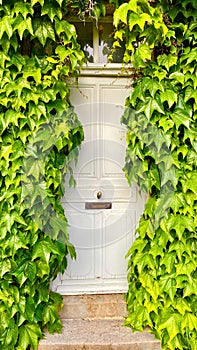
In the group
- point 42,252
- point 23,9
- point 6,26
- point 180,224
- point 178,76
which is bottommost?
point 42,252

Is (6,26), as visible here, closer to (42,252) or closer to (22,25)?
(22,25)

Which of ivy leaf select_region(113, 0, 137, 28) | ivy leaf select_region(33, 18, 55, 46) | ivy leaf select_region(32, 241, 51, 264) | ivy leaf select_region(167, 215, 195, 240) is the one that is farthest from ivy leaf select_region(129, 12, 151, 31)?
ivy leaf select_region(32, 241, 51, 264)

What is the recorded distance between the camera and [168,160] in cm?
246

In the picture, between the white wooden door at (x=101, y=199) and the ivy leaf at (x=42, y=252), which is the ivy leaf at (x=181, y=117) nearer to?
the white wooden door at (x=101, y=199)

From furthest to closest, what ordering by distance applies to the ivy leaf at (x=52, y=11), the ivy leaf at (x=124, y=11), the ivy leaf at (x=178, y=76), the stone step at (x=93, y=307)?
the stone step at (x=93, y=307), the ivy leaf at (x=178, y=76), the ivy leaf at (x=52, y=11), the ivy leaf at (x=124, y=11)

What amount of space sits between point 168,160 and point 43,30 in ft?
3.62

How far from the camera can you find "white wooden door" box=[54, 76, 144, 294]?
2869 mm

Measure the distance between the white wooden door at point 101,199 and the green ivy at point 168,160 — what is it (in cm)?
37

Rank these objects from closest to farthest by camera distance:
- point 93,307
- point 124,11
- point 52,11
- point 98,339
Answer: point 124,11 < point 52,11 < point 98,339 < point 93,307

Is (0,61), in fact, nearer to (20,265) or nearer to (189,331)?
(20,265)

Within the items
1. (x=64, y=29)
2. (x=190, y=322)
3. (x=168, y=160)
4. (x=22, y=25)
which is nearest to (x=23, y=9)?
(x=22, y=25)

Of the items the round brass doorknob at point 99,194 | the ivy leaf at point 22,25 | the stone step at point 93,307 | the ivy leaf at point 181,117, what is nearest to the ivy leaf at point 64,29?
the ivy leaf at point 22,25

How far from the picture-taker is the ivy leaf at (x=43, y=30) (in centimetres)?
241

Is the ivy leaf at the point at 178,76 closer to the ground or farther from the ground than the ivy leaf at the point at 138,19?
closer to the ground
